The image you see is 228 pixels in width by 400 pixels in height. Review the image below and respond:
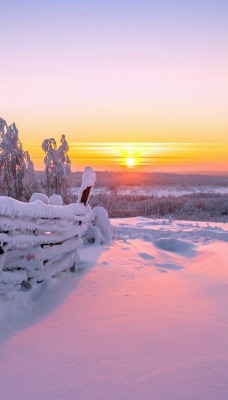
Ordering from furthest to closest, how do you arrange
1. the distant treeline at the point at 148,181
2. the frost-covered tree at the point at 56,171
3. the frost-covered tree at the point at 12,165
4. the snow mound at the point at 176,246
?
the distant treeline at the point at 148,181 → the frost-covered tree at the point at 56,171 → the frost-covered tree at the point at 12,165 → the snow mound at the point at 176,246

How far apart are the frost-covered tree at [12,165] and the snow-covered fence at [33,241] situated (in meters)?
11.8

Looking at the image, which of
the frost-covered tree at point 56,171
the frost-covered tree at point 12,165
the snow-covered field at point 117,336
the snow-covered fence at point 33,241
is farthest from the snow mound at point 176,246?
the frost-covered tree at point 56,171

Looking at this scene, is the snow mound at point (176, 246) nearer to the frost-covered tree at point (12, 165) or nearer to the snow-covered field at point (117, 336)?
the snow-covered field at point (117, 336)

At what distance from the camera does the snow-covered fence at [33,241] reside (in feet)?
15.2

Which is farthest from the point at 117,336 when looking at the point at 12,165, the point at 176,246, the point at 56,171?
the point at 56,171

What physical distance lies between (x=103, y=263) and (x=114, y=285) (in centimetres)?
125

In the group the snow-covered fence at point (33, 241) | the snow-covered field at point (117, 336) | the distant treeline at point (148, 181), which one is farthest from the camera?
the distant treeline at point (148, 181)

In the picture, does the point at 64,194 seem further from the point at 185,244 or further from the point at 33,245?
the point at 33,245

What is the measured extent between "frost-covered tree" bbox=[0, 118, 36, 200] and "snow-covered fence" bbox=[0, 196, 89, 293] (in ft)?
38.6

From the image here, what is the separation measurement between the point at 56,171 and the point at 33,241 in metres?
15.5

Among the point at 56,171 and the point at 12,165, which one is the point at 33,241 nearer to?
the point at 12,165

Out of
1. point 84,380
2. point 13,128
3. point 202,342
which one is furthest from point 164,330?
point 13,128

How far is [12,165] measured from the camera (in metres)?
17.8

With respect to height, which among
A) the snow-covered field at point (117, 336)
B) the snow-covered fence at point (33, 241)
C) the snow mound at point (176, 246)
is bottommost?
the snow-covered field at point (117, 336)
